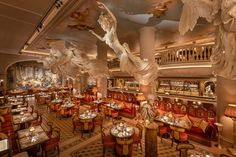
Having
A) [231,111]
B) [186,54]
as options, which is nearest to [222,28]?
[231,111]

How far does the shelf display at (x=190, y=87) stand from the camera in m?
10.8

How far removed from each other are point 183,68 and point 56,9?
8267mm

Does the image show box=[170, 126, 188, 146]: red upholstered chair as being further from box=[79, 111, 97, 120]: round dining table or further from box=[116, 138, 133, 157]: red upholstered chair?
box=[79, 111, 97, 120]: round dining table

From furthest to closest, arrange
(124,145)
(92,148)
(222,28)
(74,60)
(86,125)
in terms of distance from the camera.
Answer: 1. (74,60)
2. (86,125)
3. (92,148)
4. (124,145)
5. (222,28)

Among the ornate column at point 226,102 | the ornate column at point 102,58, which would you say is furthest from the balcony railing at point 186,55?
the ornate column at point 226,102

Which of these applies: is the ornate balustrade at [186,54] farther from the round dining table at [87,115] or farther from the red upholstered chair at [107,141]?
the red upholstered chair at [107,141]

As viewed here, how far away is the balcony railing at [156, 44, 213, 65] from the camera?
9.41 meters

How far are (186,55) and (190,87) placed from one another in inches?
109

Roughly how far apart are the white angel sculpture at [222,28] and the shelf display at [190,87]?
718 centimetres

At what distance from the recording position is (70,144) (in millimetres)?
6906

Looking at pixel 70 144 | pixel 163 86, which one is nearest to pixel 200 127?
pixel 70 144

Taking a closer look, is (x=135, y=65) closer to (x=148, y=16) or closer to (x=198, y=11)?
(x=148, y=16)

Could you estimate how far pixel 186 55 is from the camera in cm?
1042

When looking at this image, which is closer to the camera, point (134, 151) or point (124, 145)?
point (124, 145)
